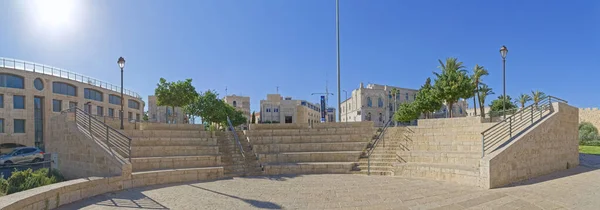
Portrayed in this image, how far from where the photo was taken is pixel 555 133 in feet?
36.1

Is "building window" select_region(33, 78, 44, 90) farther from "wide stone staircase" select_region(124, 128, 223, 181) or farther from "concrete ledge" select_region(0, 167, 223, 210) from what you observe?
"concrete ledge" select_region(0, 167, 223, 210)

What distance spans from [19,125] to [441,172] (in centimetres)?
4339

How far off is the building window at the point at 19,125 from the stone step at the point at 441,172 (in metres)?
41.6

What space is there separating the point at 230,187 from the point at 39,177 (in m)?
6.84

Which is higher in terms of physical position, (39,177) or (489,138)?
(489,138)

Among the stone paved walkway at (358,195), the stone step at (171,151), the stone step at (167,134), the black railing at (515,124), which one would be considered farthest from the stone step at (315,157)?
the black railing at (515,124)

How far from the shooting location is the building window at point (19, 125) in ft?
110

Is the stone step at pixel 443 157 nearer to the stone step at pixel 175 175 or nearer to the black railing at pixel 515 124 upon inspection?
the black railing at pixel 515 124

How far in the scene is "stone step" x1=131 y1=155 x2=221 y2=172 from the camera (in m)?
9.90

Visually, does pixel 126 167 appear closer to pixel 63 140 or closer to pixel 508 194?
pixel 63 140

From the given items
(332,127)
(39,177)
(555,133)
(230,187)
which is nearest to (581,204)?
(555,133)

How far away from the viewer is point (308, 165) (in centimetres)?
1212

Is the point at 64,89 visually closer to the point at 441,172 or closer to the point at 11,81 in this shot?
the point at 11,81

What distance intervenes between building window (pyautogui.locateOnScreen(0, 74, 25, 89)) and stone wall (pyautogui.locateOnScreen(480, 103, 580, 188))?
147ft
